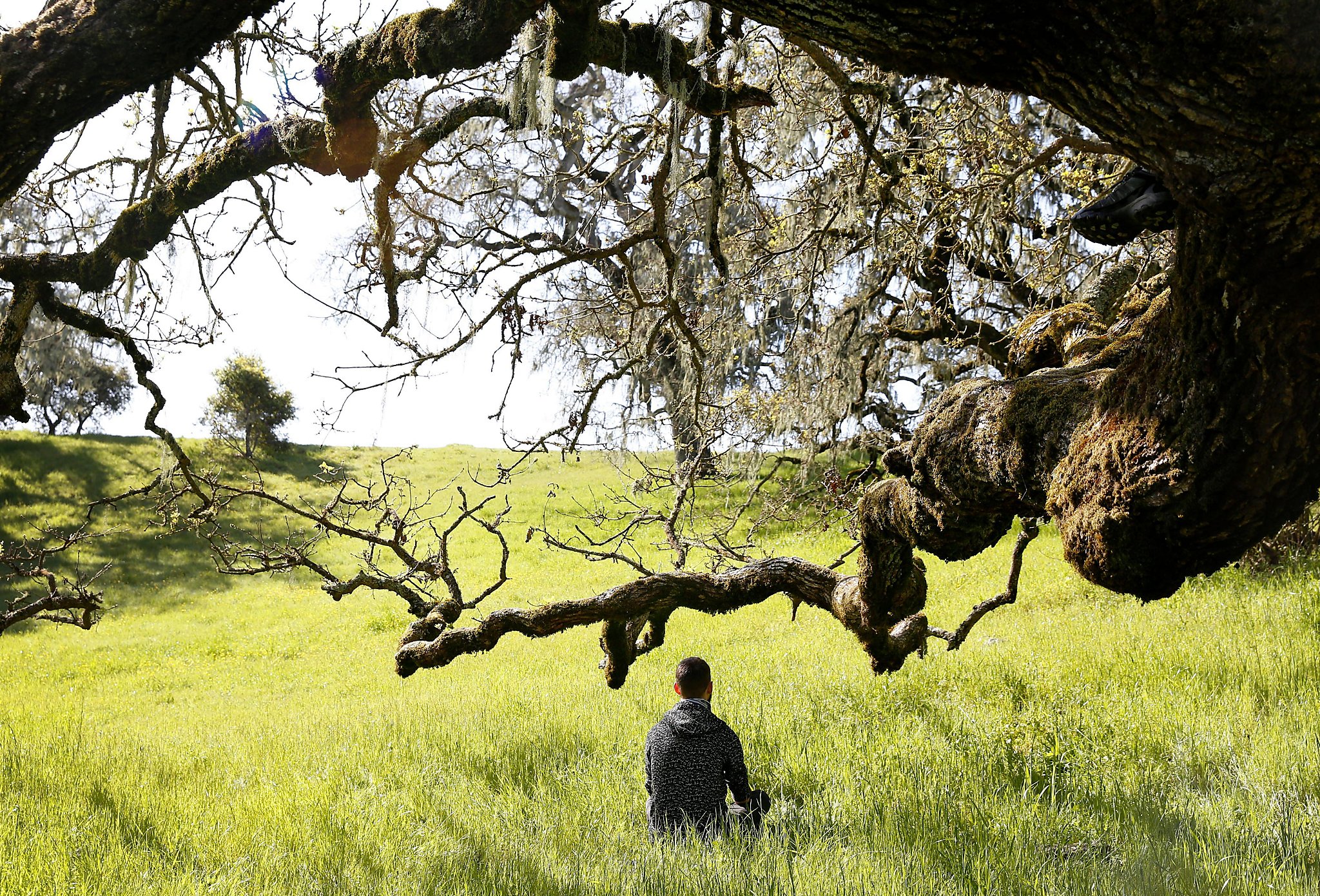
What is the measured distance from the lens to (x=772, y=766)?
533 centimetres

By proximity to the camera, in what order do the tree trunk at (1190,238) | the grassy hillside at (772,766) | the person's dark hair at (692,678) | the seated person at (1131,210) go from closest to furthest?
the tree trunk at (1190,238)
the seated person at (1131,210)
the grassy hillside at (772,766)
the person's dark hair at (692,678)

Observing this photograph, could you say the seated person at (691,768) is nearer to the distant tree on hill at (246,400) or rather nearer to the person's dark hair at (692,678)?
the person's dark hair at (692,678)

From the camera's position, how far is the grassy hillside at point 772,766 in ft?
11.9

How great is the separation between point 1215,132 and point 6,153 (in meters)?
3.41

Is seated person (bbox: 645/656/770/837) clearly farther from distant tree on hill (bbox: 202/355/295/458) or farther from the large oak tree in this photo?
distant tree on hill (bbox: 202/355/295/458)

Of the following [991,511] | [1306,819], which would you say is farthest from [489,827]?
[1306,819]

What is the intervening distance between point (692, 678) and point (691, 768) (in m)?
0.45

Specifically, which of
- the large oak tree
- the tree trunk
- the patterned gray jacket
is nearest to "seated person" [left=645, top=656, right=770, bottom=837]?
the patterned gray jacket

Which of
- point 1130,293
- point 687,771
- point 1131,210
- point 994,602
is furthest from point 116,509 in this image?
point 1131,210

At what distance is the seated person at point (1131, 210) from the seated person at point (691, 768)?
2.95m

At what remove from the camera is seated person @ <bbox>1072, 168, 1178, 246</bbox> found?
178cm

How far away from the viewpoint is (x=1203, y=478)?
172 cm

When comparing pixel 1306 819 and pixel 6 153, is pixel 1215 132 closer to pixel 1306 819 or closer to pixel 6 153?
pixel 6 153

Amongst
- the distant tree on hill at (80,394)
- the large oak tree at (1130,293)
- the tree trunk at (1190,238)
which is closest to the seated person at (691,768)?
the large oak tree at (1130,293)
